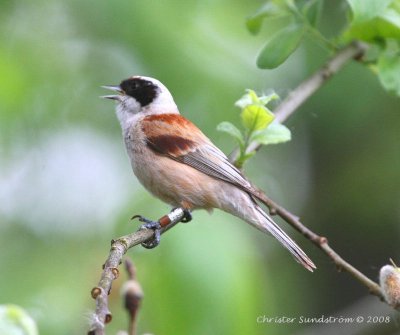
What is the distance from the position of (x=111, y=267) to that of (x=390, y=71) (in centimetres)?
195

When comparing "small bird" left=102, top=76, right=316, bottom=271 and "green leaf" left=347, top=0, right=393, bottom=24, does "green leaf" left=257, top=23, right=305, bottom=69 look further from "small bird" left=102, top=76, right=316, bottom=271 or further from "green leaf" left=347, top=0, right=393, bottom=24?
"small bird" left=102, top=76, right=316, bottom=271

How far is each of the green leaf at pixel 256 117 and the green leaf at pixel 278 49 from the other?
0.92ft

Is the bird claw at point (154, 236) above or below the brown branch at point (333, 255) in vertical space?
above

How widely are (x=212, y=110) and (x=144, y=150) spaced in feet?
2.67

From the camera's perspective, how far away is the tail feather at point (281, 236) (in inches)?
153

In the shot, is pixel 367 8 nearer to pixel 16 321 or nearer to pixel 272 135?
pixel 272 135

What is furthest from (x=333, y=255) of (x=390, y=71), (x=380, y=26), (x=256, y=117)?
(x=380, y=26)

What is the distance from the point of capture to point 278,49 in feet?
12.0

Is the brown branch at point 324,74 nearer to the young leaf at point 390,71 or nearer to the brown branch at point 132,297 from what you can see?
the young leaf at point 390,71

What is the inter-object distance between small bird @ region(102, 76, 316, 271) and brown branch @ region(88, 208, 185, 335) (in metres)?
0.35

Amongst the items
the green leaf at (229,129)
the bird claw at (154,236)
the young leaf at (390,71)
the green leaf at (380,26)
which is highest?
the green leaf at (380,26)

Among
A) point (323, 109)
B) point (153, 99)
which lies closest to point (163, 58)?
point (153, 99)

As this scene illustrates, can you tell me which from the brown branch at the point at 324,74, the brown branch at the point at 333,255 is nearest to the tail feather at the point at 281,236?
the brown branch at the point at 333,255

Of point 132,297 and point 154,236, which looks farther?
point 154,236
